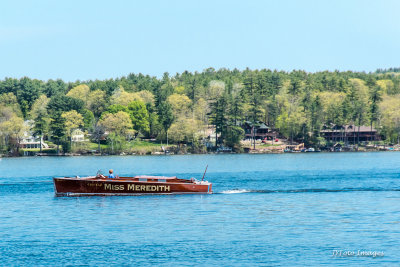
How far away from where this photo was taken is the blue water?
3994cm

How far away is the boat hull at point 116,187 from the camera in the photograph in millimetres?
69688

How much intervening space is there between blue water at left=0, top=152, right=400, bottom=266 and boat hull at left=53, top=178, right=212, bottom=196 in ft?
3.54

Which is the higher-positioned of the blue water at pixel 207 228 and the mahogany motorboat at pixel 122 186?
the mahogany motorboat at pixel 122 186

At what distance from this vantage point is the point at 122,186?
70125mm

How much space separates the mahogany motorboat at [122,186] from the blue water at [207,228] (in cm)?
111

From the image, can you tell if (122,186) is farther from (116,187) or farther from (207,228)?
(207,228)

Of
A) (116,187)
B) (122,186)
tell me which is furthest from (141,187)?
(116,187)

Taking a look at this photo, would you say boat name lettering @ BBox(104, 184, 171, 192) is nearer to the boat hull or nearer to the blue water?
the boat hull

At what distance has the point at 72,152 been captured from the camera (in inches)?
7648

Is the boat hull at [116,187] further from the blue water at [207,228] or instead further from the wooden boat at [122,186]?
the blue water at [207,228]

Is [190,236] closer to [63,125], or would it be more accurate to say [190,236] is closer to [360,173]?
[360,173]

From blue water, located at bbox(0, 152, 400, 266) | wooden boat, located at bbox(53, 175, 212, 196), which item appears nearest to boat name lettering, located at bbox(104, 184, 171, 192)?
wooden boat, located at bbox(53, 175, 212, 196)

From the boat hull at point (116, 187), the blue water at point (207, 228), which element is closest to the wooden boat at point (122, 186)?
the boat hull at point (116, 187)

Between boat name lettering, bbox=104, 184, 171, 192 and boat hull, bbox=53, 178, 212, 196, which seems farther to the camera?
boat name lettering, bbox=104, 184, 171, 192
